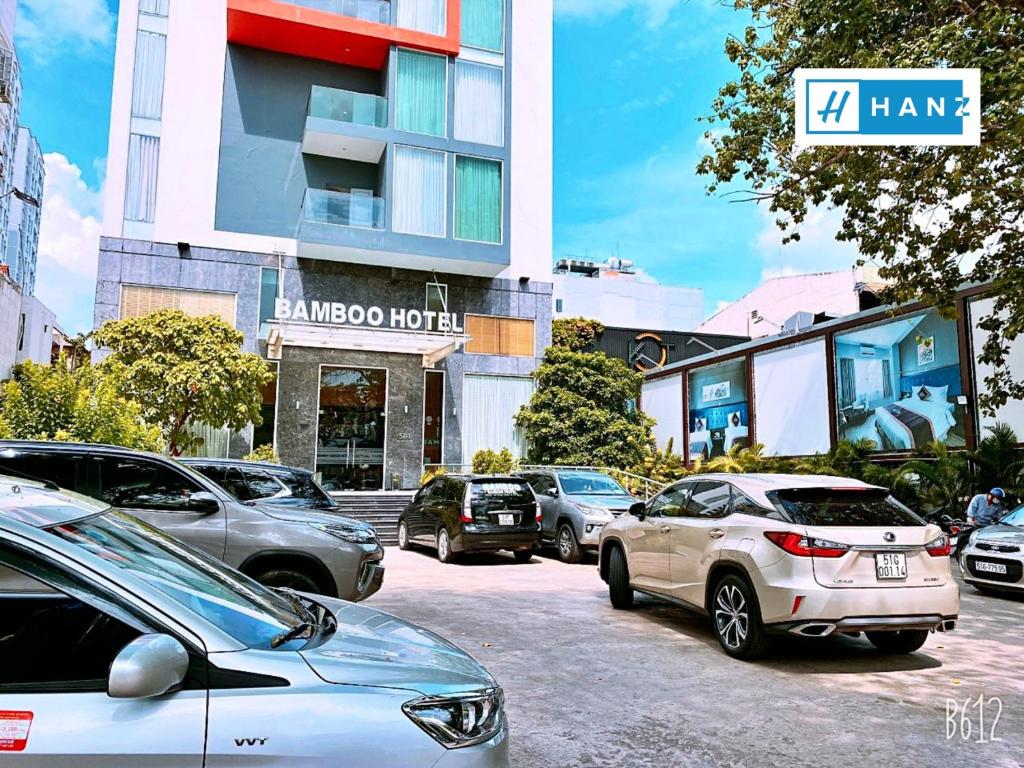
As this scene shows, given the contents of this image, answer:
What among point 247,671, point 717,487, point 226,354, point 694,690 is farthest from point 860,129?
point 226,354

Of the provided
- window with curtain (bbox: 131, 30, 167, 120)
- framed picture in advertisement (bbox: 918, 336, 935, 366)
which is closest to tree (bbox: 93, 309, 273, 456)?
window with curtain (bbox: 131, 30, 167, 120)

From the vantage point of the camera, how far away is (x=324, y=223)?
22.0 meters

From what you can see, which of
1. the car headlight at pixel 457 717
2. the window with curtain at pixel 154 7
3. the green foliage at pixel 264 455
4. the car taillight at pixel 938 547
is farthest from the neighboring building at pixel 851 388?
the window with curtain at pixel 154 7

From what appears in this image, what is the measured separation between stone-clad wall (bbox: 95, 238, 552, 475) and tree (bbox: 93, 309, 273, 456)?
3068 millimetres

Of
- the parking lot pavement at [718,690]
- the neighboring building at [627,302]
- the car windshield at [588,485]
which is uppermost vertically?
the neighboring building at [627,302]

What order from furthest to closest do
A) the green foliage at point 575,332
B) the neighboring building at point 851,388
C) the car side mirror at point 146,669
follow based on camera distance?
the green foliage at point 575,332
the neighboring building at point 851,388
the car side mirror at point 146,669

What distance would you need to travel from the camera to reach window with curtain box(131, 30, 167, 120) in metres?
22.1

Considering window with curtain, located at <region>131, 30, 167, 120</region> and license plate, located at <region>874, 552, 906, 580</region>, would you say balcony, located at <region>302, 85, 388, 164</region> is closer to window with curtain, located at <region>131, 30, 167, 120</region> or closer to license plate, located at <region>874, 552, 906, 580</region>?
window with curtain, located at <region>131, 30, 167, 120</region>

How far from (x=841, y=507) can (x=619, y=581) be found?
309cm

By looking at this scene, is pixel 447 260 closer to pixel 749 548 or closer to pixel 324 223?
pixel 324 223

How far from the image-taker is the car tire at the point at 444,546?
44.4 feet

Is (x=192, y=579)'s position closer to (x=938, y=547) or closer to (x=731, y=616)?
(x=731, y=616)

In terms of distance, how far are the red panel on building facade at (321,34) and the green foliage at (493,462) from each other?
1309cm

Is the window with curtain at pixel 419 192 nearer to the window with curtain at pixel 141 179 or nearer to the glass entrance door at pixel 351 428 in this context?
the glass entrance door at pixel 351 428
